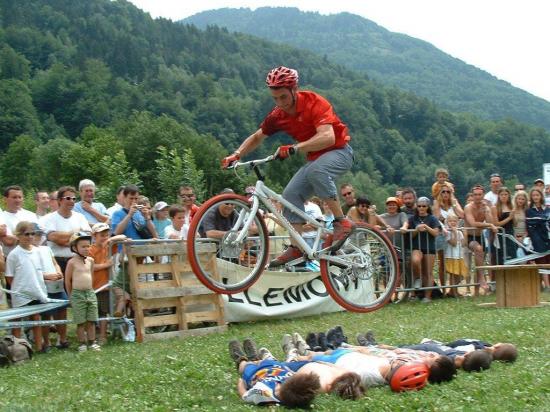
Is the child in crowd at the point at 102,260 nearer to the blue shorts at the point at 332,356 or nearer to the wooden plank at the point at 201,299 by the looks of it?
the wooden plank at the point at 201,299

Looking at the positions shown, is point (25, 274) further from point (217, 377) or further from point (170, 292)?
point (217, 377)

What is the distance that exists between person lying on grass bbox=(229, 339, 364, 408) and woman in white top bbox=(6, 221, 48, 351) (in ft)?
12.5

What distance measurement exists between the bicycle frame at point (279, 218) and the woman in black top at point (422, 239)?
22.1 feet

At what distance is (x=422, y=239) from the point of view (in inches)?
612

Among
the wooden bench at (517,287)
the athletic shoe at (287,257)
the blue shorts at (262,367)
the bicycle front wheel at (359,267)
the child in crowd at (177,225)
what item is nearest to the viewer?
the blue shorts at (262,367)

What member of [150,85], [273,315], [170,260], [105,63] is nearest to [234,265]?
[170,260]

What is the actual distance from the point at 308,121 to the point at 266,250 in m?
1.44

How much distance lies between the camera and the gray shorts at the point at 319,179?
836cm

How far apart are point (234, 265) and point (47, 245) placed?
3.99 m

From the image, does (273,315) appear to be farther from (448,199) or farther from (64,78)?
(64,78)

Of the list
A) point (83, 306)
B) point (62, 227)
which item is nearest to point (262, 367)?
point (83, 306)

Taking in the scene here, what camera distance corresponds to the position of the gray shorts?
8359 mm

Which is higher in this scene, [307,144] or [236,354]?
[307,144]

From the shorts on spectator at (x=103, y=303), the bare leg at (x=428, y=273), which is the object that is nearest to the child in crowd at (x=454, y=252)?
the bare leg at (x=428, y=273)
